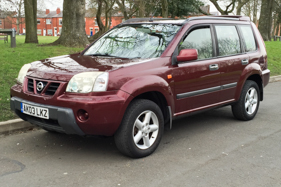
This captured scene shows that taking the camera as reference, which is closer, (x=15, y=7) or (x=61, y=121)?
(x=61, y=121)

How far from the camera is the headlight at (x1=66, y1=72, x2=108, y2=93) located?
3676mm

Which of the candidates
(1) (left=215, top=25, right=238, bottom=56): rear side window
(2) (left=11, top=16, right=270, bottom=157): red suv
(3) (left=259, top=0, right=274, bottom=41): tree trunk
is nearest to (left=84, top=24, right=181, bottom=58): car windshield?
(2) (left=11, top=16, right=270, bottom=157): red suv

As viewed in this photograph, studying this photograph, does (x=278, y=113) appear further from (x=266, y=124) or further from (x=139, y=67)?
(x=139, y=67)

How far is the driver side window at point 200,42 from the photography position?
4773 millimetres

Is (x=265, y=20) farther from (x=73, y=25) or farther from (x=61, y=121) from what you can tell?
(x=61, y=121)

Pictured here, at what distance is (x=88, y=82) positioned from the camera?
370 cm

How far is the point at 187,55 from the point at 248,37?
2093mm

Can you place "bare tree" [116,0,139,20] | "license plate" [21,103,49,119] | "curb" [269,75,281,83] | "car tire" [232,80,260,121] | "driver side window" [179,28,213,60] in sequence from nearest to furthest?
"license plate" [21,103,49,119] → "driver side window" [179,28,213,60] → "car tire" [232,80,260,121] → "curb" [269,75,281,83] → "bare tree" [116,0,139,20]

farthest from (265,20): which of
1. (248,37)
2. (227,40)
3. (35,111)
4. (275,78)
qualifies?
(35,111)

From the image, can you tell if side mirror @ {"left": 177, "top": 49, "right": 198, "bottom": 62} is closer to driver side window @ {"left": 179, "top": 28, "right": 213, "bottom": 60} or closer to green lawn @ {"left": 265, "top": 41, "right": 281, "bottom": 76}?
driver side window @ {"left": 179, "top": 28, "right": 213, "bottom": 60}

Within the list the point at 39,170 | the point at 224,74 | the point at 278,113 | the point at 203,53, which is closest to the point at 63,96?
the point at 39,170

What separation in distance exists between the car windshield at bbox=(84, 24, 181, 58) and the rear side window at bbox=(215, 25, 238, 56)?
0.90 meters

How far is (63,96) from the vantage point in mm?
3730

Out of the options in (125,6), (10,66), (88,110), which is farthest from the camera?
(125,6)
